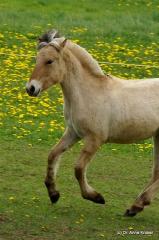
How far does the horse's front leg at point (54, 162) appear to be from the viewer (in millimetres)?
10750

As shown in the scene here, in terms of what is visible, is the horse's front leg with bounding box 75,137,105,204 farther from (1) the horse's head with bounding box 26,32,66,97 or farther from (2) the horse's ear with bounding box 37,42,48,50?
(2) the horse's ear with bounding box 37,42,48,50

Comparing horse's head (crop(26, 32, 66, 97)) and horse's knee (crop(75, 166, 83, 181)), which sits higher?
horse's head (crop(26, 32, 66, 97))

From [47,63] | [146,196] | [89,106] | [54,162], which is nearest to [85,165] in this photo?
[54,162]

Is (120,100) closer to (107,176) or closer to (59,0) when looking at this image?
(107,176)

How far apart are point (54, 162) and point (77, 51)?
4.27 ft

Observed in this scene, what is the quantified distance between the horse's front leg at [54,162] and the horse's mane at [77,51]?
76 centimetres

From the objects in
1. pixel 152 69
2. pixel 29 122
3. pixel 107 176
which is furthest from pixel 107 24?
pixel 107 176

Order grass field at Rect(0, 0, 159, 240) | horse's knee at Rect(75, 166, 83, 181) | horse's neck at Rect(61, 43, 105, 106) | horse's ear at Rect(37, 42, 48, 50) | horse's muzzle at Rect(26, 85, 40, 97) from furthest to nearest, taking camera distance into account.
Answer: horse's neck at Rect(61, 43, 105, 106)
horse's ear at Rect(37, 42, 48, 50)
horse's knee at Rect(75, 166, 83, 181)
horse's muzzle at Rect(26, 85, 40, 97)
grass field at Rect(0, 0, 159, 240)

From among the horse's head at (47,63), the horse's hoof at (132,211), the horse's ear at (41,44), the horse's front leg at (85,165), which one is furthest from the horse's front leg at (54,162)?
the horse's ear at (41,44)

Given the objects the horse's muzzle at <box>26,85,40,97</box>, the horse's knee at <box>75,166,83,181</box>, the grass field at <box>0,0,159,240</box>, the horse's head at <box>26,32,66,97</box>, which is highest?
the horse's head at <box>26,32,66,97</box>

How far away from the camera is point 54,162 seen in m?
10.8

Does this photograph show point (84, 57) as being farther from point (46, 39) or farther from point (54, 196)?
point (54, 196)

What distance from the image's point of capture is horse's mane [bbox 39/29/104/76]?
1067cm

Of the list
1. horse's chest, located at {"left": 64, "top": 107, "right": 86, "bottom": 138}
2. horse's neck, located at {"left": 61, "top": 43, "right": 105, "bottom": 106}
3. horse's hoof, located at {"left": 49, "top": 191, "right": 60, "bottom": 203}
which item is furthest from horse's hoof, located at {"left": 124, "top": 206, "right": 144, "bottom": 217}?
horse's neck, located at {"left": 61, "top": 43, "right": 105, "bottom": 106}
